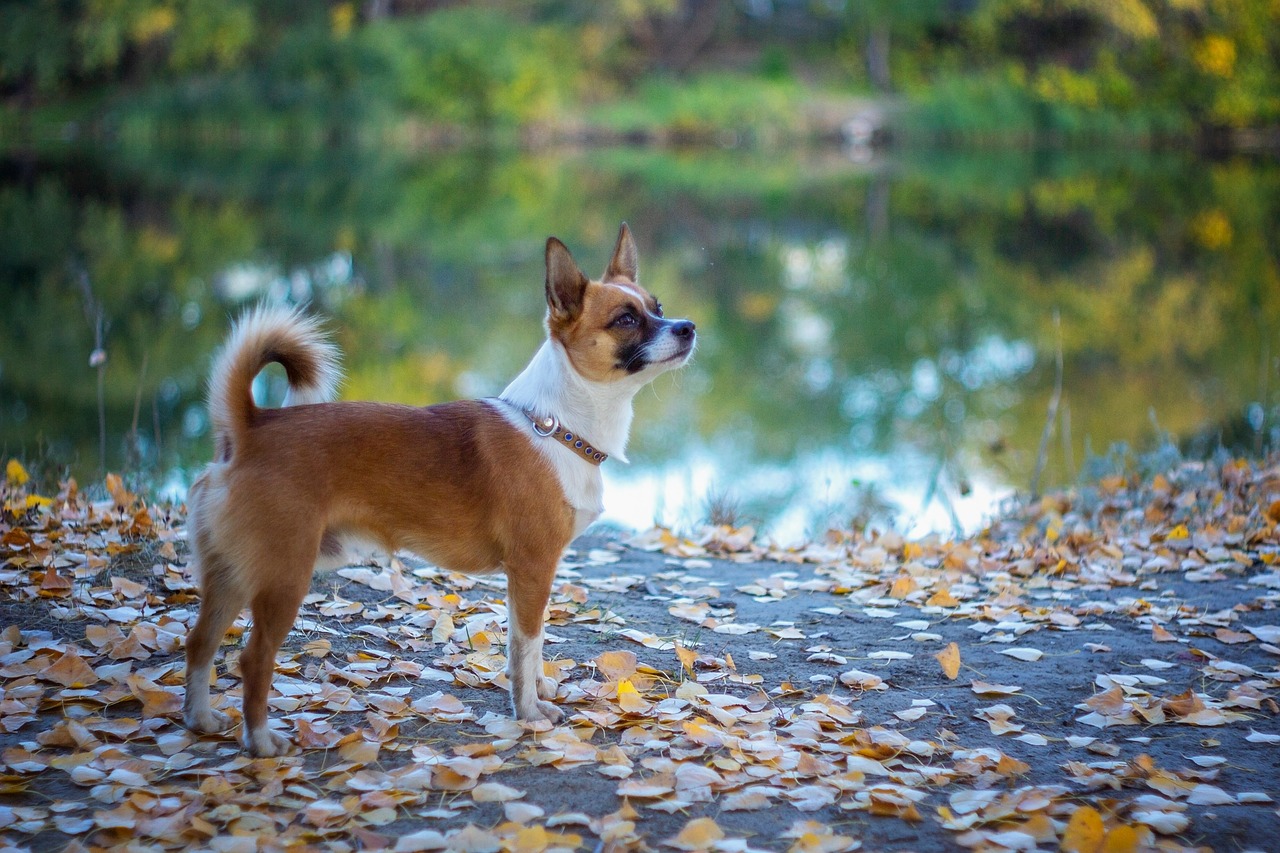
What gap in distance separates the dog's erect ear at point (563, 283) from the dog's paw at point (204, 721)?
1.79 metres

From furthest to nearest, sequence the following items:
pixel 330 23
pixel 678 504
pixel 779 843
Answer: pixel 330 23, pixel 678 504, pixel 779 843

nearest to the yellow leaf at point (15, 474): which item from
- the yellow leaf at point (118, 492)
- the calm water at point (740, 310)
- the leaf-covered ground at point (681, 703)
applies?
the leaf-covered ground at point (681, 703)

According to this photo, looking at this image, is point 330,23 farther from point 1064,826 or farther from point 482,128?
point 1064,826

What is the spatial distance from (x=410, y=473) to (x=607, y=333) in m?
0.87

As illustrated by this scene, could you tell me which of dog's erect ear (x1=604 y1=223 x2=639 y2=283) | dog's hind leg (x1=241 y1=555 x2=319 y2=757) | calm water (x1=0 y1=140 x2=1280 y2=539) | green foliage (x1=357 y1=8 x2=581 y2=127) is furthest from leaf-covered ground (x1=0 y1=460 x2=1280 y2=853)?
green foliage (x1=357 y1=8 x2=581 y2=127)

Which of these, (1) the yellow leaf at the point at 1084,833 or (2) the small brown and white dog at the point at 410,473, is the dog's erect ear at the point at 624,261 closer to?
(2) the small brown and white dog at the point at 410,473

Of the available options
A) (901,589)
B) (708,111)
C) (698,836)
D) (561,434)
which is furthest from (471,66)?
(698,836)

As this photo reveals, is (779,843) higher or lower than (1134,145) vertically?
lower

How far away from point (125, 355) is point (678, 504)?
21.0ft

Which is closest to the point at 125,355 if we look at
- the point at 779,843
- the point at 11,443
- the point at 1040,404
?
the point at 11,443

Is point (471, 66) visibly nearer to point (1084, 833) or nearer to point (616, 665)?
point (616, 665)

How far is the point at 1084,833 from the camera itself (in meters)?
3.39

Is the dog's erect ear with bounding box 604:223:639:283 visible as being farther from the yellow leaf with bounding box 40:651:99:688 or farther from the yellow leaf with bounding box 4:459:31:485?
the yellow leaf with bounding box 4:459:31:485

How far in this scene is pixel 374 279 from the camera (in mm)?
16156
